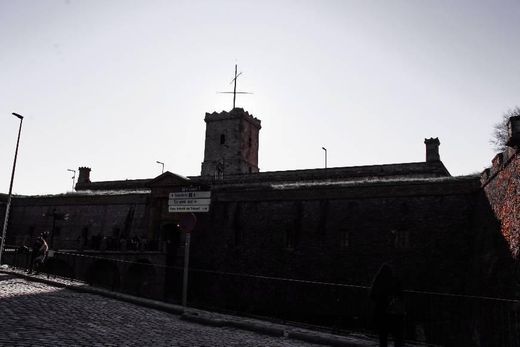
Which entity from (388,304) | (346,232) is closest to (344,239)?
(346,232)

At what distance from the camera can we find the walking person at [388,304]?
685 cm

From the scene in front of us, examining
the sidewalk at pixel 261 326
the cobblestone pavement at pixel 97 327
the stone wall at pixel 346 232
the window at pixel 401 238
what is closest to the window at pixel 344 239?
the stone wall at pixel 346 232

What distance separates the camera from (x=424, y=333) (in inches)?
654

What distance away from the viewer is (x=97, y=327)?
24.2ft

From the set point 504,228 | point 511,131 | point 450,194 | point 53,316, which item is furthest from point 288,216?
point 53,316

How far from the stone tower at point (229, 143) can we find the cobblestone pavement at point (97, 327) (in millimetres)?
27717

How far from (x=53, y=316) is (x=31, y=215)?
1148 inches

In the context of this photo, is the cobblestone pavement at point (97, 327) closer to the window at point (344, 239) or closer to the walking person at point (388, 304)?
the walking person at point (388, 304)

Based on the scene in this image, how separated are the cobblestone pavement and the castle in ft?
13.2

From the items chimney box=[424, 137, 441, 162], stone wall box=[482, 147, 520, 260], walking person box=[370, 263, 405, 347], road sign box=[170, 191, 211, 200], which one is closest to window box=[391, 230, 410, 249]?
stone wall box=[482, 147, 520, 260]

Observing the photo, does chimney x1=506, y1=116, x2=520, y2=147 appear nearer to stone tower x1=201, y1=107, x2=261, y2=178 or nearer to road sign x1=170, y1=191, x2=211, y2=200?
road sign x1=170, y1=191, x2=211, y2=200

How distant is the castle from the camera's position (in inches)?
623

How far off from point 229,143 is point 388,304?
33.1 m

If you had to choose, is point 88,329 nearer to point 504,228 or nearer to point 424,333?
point 504,228
